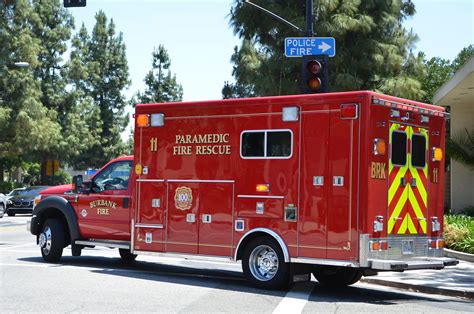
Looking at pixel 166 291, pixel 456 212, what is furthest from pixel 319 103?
pixel 456 212

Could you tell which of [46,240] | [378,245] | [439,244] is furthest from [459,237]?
[46,240]

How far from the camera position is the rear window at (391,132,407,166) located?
10812mm

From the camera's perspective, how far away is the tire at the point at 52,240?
→ 1396 centimetres

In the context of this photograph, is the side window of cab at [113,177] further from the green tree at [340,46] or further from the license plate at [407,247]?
the green tree at [340,46]

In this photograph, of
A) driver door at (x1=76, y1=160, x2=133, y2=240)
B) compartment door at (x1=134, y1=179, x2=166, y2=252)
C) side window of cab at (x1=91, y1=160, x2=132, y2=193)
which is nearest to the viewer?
compartment door at (x1=134, y1=179, x2=166, y2=252)

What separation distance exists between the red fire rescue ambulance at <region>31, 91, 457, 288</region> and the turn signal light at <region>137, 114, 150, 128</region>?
0.06 ft

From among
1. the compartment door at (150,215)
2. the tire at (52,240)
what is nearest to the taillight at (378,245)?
the compartment door at (150,215)

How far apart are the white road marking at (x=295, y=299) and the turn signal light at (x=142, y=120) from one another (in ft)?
13.0

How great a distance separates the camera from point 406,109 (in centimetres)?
1101

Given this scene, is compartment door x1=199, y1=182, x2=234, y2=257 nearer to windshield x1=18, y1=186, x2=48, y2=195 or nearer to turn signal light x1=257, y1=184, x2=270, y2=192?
turn signal light x1=257, y1=184, x2=270, y2=192

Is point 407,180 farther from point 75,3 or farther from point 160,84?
point 160,84

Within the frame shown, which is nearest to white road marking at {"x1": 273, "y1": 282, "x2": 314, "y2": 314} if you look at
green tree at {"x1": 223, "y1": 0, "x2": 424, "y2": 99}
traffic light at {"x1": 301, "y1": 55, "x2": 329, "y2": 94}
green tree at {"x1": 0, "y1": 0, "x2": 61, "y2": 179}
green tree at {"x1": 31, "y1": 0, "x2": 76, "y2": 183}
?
traffic light at {"x1": 301, "y1": 55, "x2": 329, "y2": 94}

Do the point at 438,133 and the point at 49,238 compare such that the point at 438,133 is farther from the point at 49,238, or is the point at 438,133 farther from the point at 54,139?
the point at 54,139

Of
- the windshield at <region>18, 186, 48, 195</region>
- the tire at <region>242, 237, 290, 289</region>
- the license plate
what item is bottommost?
the tire at <region>242, 237, 290, 289</region>
